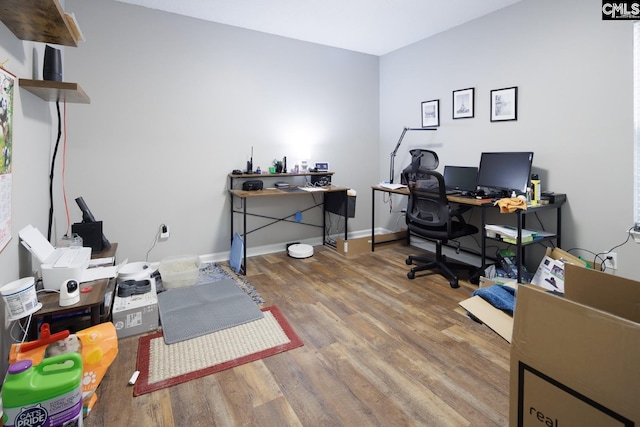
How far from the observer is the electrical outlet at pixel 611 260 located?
103 inches

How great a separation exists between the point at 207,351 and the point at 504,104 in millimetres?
3260

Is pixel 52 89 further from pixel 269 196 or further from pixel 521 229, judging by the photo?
pixel 521 229

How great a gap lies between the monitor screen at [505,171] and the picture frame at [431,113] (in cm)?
85

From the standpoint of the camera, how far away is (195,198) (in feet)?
11.8

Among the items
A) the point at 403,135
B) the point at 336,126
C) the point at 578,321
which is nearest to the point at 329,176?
the point at 336,126

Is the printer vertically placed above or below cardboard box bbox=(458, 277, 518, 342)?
above

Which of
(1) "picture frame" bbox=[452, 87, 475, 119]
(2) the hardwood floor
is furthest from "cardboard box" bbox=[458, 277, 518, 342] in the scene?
(1) "picture frame" bbox=[452, 87, 475, 119]

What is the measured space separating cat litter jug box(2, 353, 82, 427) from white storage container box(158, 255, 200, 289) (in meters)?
1.61

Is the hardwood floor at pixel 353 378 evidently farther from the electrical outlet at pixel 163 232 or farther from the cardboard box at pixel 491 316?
the electrical outlet at pixel 163 232

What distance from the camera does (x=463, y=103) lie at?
11.9 feet

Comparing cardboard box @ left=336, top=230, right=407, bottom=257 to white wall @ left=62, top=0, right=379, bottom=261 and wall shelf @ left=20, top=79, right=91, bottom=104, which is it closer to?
white wall @ left=62, top=0, right=379, bottom=261

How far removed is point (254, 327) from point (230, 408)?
0.74 meters

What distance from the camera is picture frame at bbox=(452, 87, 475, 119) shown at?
3541 mm

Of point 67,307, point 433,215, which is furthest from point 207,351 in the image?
point 433,215
